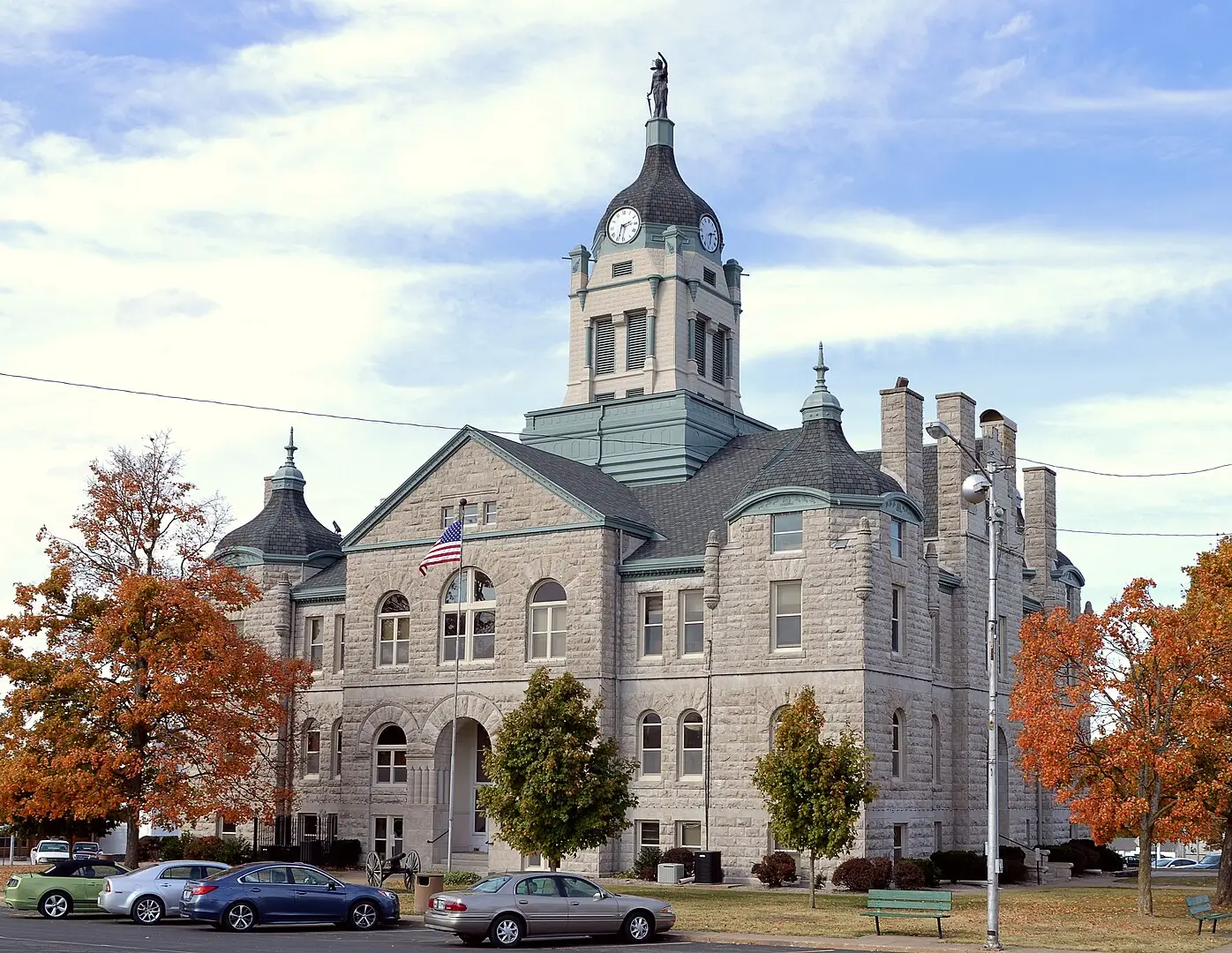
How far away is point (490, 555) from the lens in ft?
162

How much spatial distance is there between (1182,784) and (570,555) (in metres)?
20.2

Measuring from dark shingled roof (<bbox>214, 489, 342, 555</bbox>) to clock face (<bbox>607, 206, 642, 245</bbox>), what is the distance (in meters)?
16.3

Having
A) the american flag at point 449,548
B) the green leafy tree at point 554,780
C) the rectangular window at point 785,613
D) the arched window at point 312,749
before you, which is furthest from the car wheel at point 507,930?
the arched window at point 312,749

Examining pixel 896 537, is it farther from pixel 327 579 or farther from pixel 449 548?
pixel 327 579

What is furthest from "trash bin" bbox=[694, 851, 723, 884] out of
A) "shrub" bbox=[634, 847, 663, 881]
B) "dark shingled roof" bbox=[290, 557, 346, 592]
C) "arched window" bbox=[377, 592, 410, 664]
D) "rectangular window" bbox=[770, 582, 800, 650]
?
"dark shingled roof" bbox=[290, 557, 346, 592]

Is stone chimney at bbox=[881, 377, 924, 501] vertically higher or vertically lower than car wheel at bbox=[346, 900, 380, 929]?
higher

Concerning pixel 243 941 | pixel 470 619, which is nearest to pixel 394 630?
pixel 470 619

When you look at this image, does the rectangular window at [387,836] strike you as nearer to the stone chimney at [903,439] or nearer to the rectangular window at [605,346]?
the rectangular window at [605,346]

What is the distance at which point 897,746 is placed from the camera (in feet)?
151

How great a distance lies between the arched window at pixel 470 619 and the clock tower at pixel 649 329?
7.57 metres

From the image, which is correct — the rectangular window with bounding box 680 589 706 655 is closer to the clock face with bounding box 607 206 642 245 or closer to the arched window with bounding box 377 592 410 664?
the arched window with bounding box 377 592 410 664

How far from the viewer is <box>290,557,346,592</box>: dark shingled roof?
181ft

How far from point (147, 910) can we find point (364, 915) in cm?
491

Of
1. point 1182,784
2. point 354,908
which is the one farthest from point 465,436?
point 1182,784
